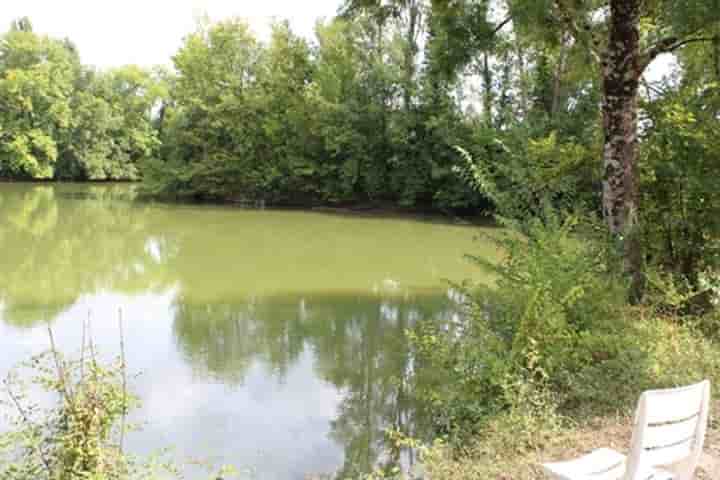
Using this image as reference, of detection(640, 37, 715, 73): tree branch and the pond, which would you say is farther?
detection(640, 37, 715, 73): tree branch

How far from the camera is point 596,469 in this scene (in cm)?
221

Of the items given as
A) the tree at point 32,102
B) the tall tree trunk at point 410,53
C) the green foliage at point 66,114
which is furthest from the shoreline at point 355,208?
the tree at point 32,102

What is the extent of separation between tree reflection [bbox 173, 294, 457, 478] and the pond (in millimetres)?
20

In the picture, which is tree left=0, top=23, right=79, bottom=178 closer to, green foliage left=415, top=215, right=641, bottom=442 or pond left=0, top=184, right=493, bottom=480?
pond left=0, top=184, right=493, bottom=480

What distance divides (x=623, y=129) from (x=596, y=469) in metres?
3.48

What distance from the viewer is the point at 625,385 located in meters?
3.58

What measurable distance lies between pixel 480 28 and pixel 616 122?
2071 millimetres

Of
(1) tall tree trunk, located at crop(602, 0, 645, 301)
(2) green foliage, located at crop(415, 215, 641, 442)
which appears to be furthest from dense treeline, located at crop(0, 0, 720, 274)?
(2) green foliage, located at crop(415, 215, 641, 442)

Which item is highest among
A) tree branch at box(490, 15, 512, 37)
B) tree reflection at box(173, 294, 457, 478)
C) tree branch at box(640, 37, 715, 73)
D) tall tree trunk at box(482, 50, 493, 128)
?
tall tree trunk at box(482, 50, 493, 128)

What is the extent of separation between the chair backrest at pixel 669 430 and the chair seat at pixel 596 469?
86 mm

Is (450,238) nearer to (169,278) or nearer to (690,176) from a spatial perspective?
(169,278)

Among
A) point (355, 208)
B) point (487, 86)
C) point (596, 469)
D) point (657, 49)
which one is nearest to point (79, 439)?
point (596, 469)

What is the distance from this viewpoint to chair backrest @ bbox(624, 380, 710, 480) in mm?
1792

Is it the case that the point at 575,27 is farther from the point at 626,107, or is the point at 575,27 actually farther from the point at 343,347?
the point at 343,347
